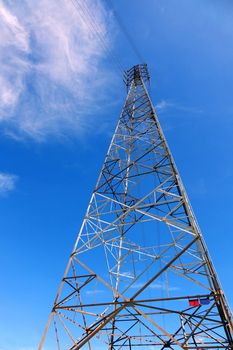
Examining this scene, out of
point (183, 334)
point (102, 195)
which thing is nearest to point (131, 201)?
point (102, 195)

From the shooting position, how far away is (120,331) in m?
10.4

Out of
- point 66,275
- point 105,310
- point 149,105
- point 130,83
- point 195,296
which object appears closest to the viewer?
point 195,296

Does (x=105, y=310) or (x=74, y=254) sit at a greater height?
(x=74, y=254)

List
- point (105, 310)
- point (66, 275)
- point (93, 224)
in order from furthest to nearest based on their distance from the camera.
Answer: point (93, 224), point (105, 310), point (66, 275)

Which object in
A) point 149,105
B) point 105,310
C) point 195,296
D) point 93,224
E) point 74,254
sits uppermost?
point 149,105

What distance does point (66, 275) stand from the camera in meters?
8.55

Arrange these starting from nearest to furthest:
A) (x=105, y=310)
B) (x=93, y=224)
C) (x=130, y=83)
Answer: (x=105, y=310) → (x=93, y=224) → (x=130, y=83)

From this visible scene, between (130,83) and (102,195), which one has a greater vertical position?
(130,83)

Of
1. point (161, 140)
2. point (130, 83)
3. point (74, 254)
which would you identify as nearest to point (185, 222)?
point (74, 254)

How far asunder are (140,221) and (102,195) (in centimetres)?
225

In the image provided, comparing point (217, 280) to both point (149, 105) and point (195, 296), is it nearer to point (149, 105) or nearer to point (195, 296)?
point (195, 296)

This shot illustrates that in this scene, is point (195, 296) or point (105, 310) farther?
point (105, 310)

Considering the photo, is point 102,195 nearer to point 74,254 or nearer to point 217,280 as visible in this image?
point 74,254

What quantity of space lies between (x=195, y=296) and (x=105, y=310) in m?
4.40
